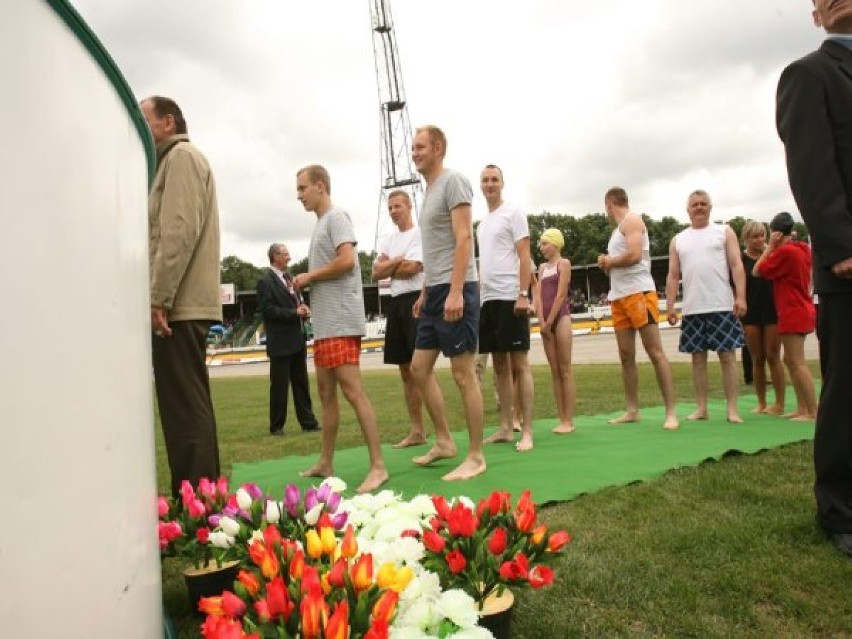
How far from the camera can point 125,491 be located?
1312 mm

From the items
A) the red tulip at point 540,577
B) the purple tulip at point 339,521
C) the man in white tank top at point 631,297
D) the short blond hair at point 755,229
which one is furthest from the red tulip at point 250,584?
the short blond hair at point 755,229

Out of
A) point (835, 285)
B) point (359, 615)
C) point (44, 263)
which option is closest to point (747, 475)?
point (835, 285)

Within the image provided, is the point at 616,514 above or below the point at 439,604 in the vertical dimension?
below

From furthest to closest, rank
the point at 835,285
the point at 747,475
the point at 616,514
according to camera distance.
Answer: the point at 747,475
the point at 616,514
the point at 835,285

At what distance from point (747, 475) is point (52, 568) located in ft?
11.7

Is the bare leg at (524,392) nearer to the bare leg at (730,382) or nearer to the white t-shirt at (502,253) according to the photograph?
the white t-shirt at (502,253)

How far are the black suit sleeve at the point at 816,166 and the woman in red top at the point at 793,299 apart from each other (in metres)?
3.06

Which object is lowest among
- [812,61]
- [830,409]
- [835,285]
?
[830,409]

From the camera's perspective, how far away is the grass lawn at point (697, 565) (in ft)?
6.57

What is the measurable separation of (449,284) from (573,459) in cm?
147

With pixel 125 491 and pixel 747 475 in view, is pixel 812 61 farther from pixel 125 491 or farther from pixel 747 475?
pixel 125 491

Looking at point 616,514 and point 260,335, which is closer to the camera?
point 616,514

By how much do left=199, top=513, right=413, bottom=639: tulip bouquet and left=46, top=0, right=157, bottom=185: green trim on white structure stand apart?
1.11 metres

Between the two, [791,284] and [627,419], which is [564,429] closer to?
[627,419]
